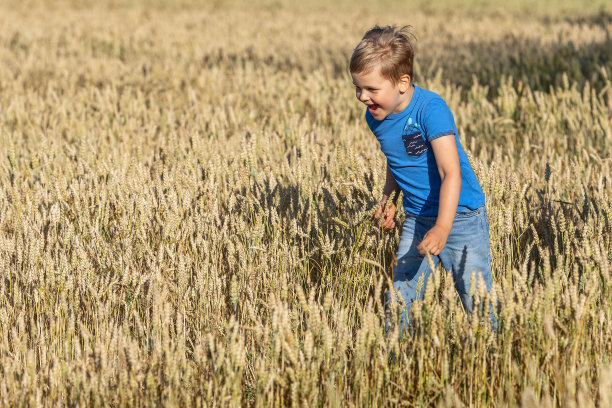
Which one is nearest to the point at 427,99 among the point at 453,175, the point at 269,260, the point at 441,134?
the point at 441,134

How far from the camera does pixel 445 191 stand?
198 centimetres

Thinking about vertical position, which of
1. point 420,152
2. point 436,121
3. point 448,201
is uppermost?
point 436,121

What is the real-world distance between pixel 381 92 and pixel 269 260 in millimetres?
881

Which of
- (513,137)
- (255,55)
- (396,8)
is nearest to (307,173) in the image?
(513,137)

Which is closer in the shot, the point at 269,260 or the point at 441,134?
the point at 441,134

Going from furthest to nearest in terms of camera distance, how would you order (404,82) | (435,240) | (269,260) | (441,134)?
(269,260), (404,82), (441,134), (435,240)

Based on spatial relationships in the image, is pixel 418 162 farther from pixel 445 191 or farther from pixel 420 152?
pixel 445 191

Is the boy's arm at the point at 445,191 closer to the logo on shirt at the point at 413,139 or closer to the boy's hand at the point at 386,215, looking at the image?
the logo on shirt at the point at 413,139

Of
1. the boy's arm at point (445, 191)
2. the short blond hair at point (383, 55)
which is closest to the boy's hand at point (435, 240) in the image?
the boy's arm at point (445, 191)

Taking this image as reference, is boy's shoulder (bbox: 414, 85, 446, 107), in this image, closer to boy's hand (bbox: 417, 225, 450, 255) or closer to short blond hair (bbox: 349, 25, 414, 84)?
short blond hair (bbox: 349, 25, 414, 84)

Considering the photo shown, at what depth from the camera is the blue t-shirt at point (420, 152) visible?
212 cm

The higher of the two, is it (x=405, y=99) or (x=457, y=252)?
(x=405, y=99)

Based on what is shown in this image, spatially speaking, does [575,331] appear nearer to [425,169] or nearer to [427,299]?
[427,299]

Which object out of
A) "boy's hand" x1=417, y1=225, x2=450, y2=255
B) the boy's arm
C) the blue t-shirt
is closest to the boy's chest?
the blue t-shirt
